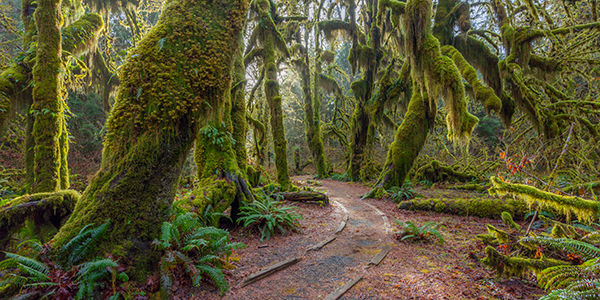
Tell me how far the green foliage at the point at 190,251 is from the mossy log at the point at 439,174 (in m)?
12.6

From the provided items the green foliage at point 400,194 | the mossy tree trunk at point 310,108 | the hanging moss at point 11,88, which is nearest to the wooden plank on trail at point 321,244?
the green foliage at point 400,194

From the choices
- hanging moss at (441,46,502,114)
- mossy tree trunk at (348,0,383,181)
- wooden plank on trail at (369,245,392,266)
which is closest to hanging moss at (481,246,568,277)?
wooden plank on trail at (369,245,392,266)

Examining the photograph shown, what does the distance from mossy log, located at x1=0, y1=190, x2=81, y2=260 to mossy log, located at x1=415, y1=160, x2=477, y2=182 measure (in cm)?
1420

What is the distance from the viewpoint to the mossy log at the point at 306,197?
883cm

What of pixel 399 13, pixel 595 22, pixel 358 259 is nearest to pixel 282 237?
pixel 358 259

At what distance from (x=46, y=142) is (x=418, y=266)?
762cm

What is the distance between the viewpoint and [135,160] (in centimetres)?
296

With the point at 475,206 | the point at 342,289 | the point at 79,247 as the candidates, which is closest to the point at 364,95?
the point at 475,206

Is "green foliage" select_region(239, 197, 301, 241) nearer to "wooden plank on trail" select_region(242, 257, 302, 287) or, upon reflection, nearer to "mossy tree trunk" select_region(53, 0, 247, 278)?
"wooden plank on trail" select_region(242, 257, 302, 287)

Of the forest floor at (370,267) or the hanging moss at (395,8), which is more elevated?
the hanging moss at (395,8)

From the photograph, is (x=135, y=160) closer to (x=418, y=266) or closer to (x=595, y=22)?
(x=418, y=266)

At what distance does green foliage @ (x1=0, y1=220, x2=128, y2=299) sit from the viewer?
231 centimetres

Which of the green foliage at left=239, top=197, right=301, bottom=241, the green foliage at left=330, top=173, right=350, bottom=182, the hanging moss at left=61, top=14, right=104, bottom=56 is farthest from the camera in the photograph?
the green foliage at left=330, top=173, right=350, bottom=182

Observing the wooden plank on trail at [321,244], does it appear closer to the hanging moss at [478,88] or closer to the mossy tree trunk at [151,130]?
the mossy tree trunk at [151,130]
